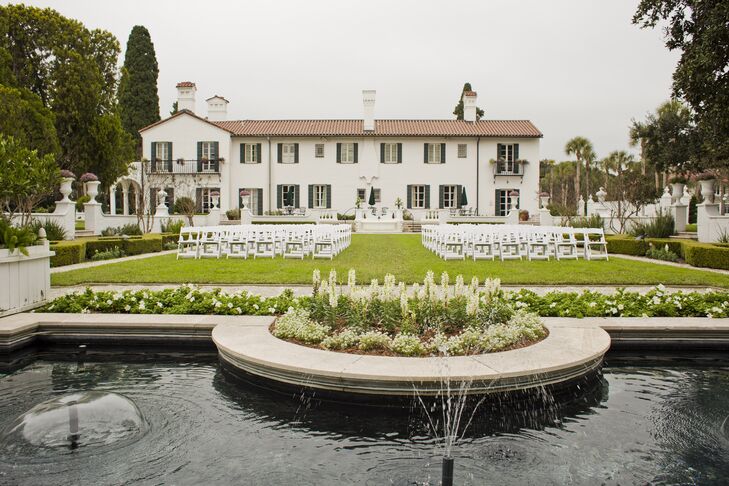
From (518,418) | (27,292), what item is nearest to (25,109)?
(27,292)

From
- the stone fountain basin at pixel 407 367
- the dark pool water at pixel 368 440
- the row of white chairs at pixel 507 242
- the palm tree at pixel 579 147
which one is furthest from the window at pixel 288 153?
the dark pool water at pixel 368 440

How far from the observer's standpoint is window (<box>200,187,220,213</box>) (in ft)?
125

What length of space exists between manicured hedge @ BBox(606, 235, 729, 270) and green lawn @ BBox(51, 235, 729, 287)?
1.23 m

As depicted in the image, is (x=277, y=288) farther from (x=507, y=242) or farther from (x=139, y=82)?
(x=139, y=82)

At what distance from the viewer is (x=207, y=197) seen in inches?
1523

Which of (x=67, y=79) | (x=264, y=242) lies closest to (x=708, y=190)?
(x=264, y=242)

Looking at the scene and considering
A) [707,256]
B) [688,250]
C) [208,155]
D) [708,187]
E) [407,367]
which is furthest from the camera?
[208,155]

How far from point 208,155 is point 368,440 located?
36.1 meters

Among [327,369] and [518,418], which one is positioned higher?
[327,369]

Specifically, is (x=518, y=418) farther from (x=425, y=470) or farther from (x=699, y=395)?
(x=699, y=395)

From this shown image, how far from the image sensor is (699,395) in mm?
5297

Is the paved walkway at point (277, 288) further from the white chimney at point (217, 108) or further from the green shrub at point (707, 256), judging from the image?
the white chimney at point (217, 108)

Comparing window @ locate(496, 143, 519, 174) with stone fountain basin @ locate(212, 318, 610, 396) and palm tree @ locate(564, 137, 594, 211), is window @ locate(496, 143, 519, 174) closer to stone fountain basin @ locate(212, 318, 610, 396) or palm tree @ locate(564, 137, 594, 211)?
palm tree @ locate(564, 137, 594, 211)

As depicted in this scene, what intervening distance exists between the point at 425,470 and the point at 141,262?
12524 mm
